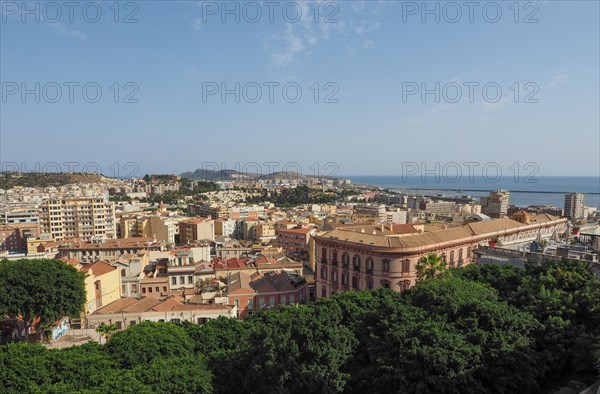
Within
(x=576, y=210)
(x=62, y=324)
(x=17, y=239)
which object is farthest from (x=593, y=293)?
(x=576, y=210)

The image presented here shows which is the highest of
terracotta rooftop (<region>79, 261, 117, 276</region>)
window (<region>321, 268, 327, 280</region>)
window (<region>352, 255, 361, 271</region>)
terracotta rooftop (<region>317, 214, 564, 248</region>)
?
terracotta rooftop (<region>317, 214, 564, 248</region>)

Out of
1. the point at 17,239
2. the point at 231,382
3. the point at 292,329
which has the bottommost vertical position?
the point at 17,239

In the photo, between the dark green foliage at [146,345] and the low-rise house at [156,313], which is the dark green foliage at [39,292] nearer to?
the low-rise house at [156,313]

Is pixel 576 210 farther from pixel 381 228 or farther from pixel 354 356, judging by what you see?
pixel 354 356

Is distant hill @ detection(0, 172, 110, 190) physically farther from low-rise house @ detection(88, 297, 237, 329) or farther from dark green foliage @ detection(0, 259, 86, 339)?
low-rise house @ detection(88, 297, 237, 329)

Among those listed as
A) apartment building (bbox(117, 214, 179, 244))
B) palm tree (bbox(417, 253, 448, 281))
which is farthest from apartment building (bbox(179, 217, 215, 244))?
palm tree (bbox(417, 253, 448, 281))

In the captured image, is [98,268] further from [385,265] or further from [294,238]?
[294,238]
